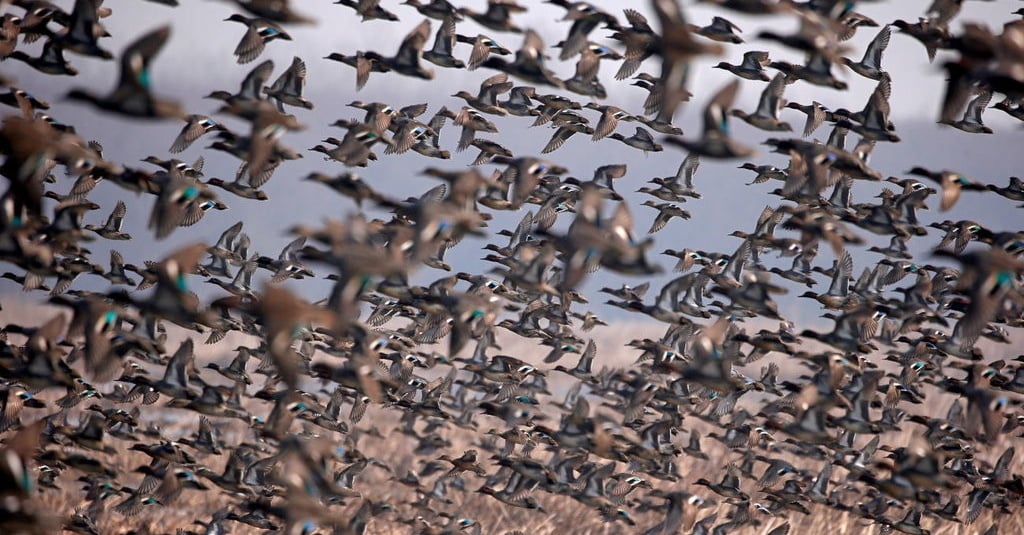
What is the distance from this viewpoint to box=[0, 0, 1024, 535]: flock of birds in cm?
909

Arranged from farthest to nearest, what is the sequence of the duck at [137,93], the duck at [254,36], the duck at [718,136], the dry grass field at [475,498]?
the dry grass field at [475,498] < the duck at [254,36] < the duck at [718,136] < the duck at [137,93]

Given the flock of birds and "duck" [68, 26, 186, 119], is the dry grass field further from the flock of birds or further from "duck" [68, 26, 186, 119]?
"duck" [68, 26, 186, 119]

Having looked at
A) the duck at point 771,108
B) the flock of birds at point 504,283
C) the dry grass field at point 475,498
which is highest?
the duck at point 771,108

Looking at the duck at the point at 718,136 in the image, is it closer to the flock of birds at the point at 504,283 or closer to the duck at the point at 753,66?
the flock of birds at the point at 504,283

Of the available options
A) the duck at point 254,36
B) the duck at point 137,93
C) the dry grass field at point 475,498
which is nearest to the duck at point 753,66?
the dry grass field at point 475,498

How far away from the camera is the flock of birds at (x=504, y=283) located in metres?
9.09

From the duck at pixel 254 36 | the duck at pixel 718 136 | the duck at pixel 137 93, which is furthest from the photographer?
the duck at pixel 254 36

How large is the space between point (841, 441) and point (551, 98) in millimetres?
6886

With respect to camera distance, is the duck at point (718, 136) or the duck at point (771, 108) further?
the duck at point (771, 108)

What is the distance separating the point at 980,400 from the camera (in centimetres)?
1084

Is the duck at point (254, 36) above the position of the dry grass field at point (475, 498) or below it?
above

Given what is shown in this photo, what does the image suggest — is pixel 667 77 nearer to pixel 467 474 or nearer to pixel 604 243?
pixel 604 243

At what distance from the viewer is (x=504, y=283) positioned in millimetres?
14250

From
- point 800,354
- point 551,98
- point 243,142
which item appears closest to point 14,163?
point 243,142
